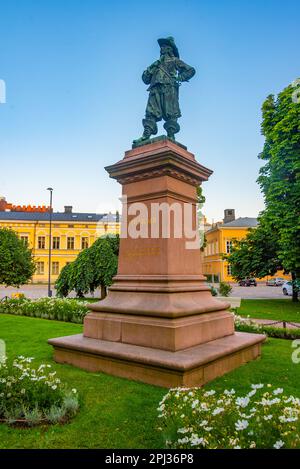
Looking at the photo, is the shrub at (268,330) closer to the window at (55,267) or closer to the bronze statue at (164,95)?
the bronze statue at (164,95)

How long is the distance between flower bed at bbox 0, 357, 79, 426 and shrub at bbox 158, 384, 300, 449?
4.00 feet

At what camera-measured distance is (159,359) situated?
454cm

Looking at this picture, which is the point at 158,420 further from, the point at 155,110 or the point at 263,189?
the point at 263,189

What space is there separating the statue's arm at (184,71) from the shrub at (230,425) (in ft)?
21.6

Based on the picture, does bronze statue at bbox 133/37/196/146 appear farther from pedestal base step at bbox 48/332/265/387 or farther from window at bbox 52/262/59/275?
window at bbox 52/262/59/275

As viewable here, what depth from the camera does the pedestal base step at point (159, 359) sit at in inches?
175

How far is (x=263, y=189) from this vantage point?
69.6 feet

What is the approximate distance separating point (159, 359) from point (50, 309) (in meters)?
9.94

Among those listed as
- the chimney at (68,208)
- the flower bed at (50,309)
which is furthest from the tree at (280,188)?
the chimney at (68,208)

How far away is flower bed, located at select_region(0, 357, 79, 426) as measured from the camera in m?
3.57

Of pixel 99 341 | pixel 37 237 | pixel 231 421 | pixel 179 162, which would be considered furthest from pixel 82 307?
pixel 37 237

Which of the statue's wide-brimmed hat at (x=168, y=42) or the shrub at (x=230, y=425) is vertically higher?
the statue's wide-brimmed hat at (x=168, y=42)

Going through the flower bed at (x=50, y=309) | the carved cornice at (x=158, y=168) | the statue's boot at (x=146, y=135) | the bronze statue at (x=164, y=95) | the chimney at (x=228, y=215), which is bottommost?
the flower bed at (x=50, y=309)

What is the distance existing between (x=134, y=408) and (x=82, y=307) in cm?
937
